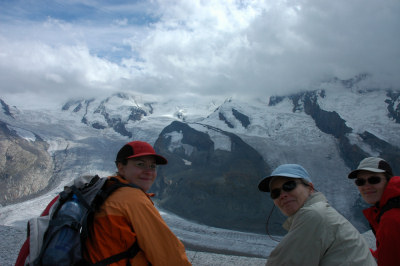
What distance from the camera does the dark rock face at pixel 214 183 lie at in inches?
1636

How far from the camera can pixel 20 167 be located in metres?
58.8

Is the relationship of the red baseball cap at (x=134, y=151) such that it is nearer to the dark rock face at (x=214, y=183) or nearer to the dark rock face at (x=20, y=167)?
the dark rock face at (x=214, y=183)

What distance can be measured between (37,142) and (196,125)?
38670mm

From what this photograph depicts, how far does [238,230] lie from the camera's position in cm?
3794

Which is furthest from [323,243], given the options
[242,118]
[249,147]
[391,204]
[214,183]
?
[242,118]

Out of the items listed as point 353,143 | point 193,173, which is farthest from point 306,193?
point 353,143

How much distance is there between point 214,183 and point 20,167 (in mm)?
38482

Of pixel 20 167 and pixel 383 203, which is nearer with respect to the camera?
pixel 383 203

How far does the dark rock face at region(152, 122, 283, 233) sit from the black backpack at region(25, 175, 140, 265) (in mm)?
38277

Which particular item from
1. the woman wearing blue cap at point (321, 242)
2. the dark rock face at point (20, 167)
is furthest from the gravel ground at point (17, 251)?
the dark rock face at point (20, 167)

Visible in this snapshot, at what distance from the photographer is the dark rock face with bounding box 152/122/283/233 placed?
41.6 metres

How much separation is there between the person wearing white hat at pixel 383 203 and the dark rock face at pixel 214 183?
36963mm

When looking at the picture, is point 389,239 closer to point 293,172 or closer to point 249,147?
point 293,172

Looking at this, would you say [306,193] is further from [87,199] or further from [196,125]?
[196,125]
